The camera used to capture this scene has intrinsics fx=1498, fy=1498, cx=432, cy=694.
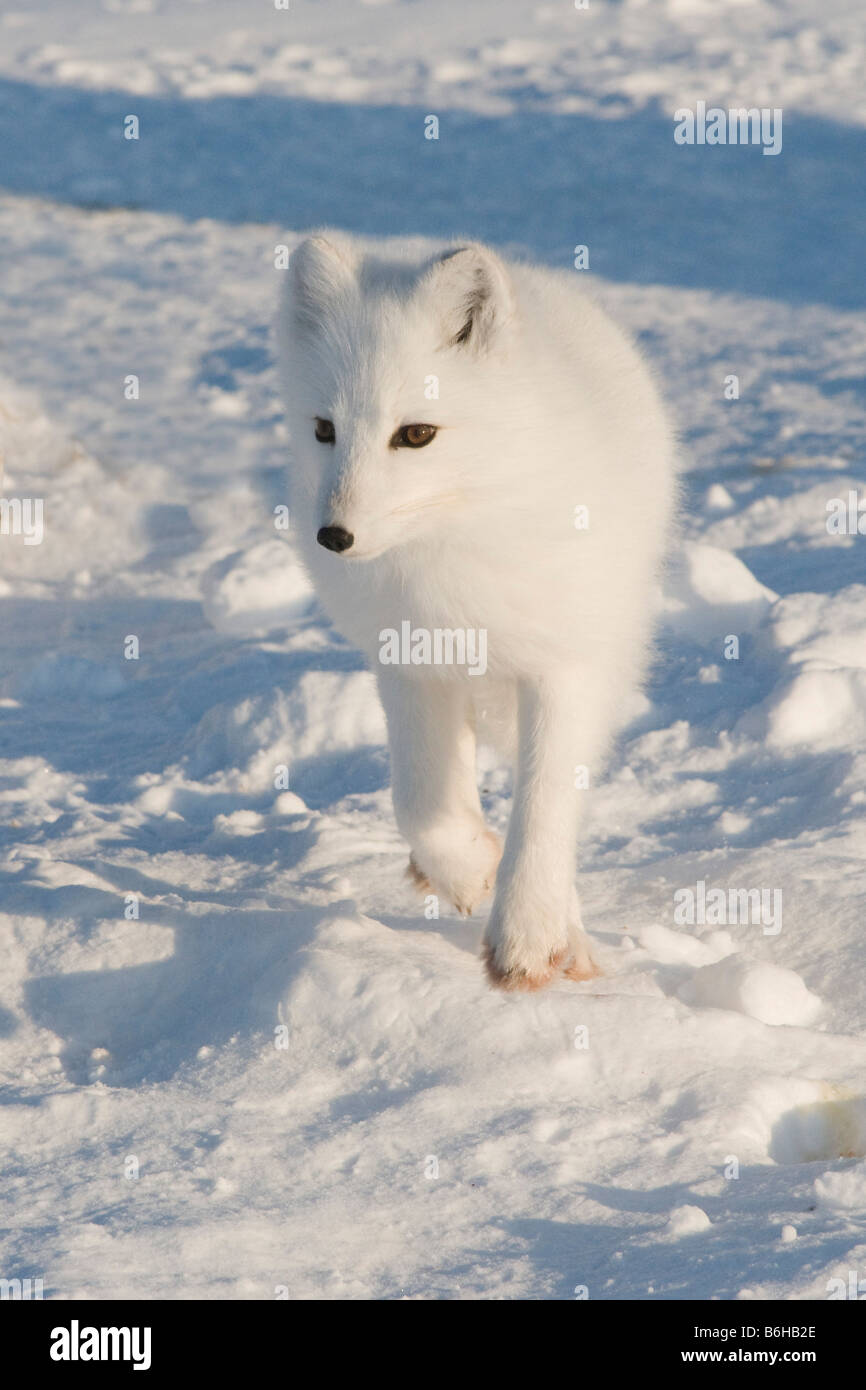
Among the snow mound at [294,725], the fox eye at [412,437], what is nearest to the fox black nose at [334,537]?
the fox eye at [412,437]

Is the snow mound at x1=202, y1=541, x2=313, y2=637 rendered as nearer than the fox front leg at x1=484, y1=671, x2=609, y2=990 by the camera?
No

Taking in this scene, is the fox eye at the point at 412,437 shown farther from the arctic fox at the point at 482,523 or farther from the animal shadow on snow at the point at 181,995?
the animal shadow on snow at the point at 181,995

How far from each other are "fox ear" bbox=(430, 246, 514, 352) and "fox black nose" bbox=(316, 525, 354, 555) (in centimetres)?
50

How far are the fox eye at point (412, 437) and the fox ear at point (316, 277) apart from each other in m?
0.38

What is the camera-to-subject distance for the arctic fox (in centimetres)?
301

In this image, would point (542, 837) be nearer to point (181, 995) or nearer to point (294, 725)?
point (181, 995)

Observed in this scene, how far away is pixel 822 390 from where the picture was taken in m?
8.23

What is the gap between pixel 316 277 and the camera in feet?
10.5

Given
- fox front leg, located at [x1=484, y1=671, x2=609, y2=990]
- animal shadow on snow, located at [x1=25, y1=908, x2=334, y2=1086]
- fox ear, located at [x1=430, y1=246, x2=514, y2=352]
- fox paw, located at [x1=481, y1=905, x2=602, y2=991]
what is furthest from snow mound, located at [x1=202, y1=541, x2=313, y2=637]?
fox ear, located at [x1=430, y1=246, x2=514, y2=352]

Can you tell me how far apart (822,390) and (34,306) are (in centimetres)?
506

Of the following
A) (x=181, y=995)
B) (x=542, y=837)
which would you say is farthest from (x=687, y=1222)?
(x=181, y=995)

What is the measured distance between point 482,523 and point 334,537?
0.41m

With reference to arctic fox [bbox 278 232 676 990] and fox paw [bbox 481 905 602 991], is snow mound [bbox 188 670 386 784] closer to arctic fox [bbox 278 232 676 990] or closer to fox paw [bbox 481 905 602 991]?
arctic fox [bbox 278 232 676 990]

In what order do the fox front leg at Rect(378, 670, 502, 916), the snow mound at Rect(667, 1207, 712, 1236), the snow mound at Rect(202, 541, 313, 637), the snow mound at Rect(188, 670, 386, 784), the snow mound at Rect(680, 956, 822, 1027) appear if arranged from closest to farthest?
the snow mound at Rect(667, 1207, 712, 1236) → the snow mound at Rect(680, 956, 822, 1027) → the fox front leg at Rect(378, 670, 502, 916) → the snow mound at Rect(188, 670, 386, 784) → the snow mound at Rect(202, 541, 313, 637)
